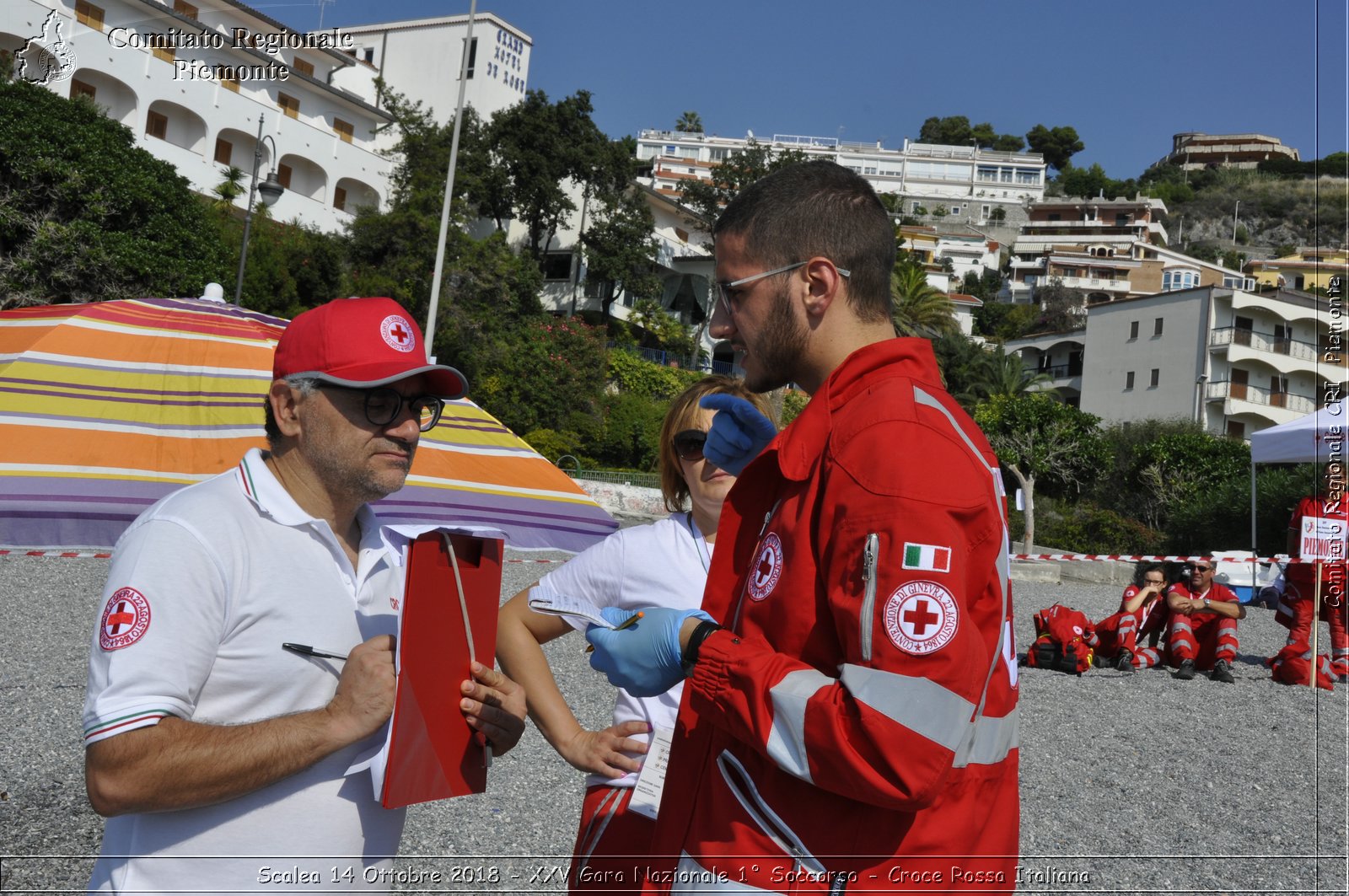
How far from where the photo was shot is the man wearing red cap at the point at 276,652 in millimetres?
1947

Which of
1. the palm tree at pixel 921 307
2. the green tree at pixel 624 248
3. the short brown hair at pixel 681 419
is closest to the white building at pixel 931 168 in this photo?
the palm tree at pixel 921 307

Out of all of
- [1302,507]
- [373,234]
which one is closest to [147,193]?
[373,234]

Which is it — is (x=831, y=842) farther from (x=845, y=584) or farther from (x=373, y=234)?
(x=373, y=234)

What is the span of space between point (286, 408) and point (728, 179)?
196 ft

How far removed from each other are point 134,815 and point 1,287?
28.3m

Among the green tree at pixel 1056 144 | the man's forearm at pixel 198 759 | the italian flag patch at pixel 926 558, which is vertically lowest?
the man's forearm at pixel 198 759

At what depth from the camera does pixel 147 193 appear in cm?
2877

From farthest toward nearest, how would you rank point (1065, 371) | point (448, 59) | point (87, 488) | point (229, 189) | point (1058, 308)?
point (1058, 308), point (1065, 371), point (448, 59), point (229, 189), point (87, 488)

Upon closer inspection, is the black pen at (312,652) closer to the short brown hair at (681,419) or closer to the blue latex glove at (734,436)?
the blue latex glove at (734,436)

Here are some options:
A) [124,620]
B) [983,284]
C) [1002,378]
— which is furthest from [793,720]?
[983,284]

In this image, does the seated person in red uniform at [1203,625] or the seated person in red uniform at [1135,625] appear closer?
the seated person in red uniform at [1203,625]

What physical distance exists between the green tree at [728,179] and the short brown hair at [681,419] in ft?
184

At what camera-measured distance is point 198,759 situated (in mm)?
1970

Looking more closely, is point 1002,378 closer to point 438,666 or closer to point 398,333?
point 398,333
